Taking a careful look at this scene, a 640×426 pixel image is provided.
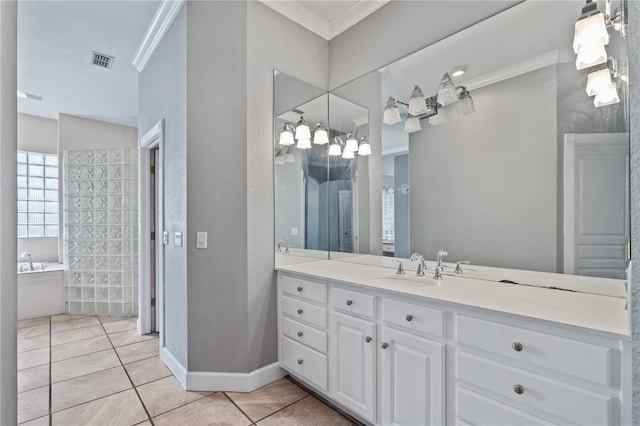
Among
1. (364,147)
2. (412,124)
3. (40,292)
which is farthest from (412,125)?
(40,292)

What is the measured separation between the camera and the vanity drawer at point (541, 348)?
3.56 ft

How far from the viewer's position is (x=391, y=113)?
7.84 feet

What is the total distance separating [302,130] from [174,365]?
2255 mm

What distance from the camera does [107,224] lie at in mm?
4129

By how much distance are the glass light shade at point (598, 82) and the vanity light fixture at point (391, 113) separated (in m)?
1.09

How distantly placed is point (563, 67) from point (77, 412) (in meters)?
3.57

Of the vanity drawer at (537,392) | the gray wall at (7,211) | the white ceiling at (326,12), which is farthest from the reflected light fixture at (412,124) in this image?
the gray wall at (7,211)

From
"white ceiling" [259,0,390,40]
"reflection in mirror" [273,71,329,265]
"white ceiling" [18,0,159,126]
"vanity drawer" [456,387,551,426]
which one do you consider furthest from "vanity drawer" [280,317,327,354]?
"white ceiling" [18,0,159,126]

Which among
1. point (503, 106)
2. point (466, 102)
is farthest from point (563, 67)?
point (466, 102)

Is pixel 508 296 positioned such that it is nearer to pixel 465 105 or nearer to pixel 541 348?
pixel 541 348

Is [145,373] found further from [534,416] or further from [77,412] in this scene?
[534,416]

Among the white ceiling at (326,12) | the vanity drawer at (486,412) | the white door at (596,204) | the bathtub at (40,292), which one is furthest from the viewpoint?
the bathtub at (40,292)

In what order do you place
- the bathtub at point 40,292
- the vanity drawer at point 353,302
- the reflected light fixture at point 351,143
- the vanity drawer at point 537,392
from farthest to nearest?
the bathtub at point 40,292 → the reflected light fixture at point 351,143 → the vanity drawer at point 353,302 → the vanity drawer at point 537,392

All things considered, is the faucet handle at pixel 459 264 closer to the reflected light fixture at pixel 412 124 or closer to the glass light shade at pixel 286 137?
the reflected light fixture at pixel 412 124
